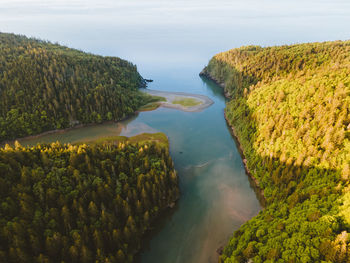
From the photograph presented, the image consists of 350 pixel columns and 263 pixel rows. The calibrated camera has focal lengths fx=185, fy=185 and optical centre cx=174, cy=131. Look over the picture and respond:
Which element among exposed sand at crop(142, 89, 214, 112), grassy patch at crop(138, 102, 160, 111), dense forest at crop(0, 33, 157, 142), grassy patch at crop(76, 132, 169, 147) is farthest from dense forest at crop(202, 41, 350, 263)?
dense forest at crop(0, 33, 157, 142)

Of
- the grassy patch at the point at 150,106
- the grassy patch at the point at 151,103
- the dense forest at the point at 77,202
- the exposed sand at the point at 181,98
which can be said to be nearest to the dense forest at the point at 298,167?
the dense forest at the point at 77,202

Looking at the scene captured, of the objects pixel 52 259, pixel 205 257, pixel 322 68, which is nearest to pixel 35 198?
pixel 52 259

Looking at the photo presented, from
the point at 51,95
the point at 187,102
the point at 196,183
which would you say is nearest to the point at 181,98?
the point at 187,102

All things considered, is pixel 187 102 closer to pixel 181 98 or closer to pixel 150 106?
pixel 181 98

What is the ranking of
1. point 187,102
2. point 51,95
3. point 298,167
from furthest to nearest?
point 187,102 → point 51,95 → point 298,167

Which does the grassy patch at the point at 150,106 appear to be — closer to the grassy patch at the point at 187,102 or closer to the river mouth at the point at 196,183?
the river mouth at the point at 196,183

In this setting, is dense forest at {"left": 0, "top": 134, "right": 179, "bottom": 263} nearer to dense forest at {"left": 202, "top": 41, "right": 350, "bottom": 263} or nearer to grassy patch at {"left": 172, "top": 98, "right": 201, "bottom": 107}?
dense forest at {"left": 202, "top": 41, "right": 350, "bottom": 263}

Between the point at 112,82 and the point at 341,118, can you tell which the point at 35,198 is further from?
the point at 112,82
